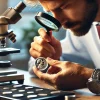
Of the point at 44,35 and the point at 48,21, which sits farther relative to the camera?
the point at 44,35

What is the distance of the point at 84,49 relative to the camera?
6.86 feet

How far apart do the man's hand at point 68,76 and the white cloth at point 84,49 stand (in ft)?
1.79

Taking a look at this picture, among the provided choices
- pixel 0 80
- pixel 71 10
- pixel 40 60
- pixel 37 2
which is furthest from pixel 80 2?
pixel 0 80

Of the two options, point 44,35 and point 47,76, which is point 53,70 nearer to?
point 47,76

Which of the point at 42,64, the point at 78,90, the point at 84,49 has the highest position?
the point at 84,49

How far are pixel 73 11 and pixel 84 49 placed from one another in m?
0.61

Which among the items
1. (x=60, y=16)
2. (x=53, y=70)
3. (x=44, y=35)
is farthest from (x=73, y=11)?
(x=53, y=70)

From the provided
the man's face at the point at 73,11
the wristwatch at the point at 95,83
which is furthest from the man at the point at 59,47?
the wristwatch at the point at 95,83

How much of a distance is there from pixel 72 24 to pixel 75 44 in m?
0.61

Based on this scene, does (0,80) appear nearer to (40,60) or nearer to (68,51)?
(40,60)

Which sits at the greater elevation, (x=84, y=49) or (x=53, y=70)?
(x=84, y=49)

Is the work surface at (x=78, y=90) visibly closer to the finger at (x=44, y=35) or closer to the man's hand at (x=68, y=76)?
the man's hand at (x=68, y=76)

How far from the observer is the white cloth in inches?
75.7

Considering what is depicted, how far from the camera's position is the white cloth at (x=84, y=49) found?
1.92 metres
